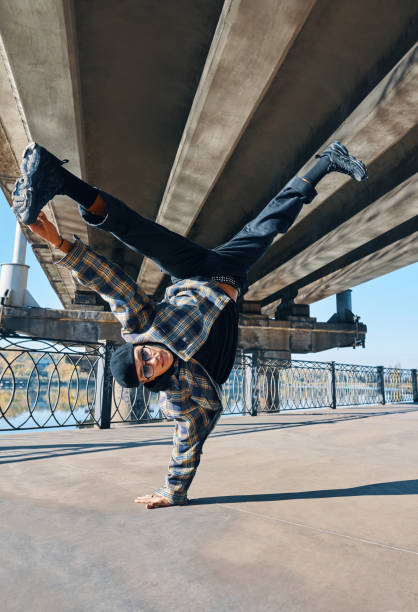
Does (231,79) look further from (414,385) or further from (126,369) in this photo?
(414,385)

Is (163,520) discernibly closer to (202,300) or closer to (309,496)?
(309,496)

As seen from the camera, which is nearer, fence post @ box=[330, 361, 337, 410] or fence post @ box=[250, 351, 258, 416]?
fence post @ box=[250, 351, 258, 416]

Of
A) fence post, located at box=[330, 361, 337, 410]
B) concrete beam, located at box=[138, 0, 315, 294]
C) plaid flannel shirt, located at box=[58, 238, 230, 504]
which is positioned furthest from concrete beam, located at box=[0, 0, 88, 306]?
fence post, located at box=[330, 361, 337, 410]

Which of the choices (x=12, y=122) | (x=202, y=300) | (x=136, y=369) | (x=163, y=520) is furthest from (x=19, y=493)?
(x=12, y=122)

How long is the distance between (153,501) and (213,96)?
3.92 metres

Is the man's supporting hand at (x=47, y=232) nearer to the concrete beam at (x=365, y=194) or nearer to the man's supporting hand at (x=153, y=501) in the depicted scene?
the man's supporting hand at (x=153, y=501)

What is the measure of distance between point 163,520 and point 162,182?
19.6 feet

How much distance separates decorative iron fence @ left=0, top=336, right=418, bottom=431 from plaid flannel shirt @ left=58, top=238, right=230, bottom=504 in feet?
3.69

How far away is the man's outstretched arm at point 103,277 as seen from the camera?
1.88m

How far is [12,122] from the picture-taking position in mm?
4777

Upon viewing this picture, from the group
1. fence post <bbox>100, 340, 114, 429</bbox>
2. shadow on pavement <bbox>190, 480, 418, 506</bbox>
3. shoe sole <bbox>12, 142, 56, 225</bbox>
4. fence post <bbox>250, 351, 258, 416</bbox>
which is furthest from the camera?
fence post <bbox>250, 351, 258, 416</bbox>

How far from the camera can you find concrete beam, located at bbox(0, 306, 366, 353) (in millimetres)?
11458

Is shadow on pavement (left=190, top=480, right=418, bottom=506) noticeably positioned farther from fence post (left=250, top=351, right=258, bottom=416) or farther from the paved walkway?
fence post (left=250, top=351, right=258, bottom=416)

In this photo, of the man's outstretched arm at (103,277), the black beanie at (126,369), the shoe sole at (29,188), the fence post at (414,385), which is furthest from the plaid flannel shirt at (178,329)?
the fence post at (414,385)
